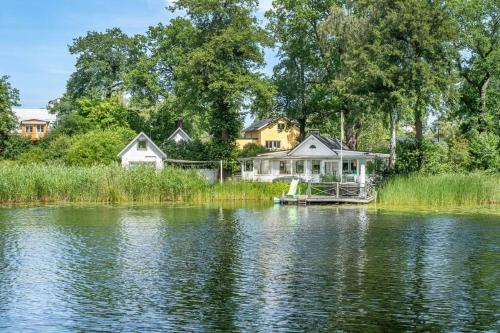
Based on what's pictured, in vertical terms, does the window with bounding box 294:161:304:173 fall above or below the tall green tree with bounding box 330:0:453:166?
below

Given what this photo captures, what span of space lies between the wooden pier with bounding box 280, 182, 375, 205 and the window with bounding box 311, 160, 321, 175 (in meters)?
14.6

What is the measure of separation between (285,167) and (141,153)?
15116 mm

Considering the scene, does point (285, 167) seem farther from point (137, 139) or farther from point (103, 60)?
point (103, 60)

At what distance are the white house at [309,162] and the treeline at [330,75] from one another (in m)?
3.23

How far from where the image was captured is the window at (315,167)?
6538 centimetres

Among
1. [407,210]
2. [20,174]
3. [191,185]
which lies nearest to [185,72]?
[191,185]

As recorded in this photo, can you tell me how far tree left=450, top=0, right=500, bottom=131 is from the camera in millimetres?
60844

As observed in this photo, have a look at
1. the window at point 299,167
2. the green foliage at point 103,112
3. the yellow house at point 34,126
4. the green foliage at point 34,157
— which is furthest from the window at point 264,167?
the yellow house at point 34,126

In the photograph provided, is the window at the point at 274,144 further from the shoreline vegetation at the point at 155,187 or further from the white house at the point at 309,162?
the shoreline vegetation at the point at 155,187

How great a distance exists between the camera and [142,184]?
160ft

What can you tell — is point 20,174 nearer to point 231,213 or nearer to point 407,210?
point 231,213

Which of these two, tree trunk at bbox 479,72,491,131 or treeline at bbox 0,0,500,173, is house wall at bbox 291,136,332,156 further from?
tree trunk at bbox 479,72,491,131

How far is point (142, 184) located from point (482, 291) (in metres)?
34.3

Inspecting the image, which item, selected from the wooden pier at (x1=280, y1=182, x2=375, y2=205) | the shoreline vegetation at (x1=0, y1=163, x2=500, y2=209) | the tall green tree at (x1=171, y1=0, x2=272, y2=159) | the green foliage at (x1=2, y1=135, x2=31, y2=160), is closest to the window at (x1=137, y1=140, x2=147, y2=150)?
the tall green tree at (x1=171, y1=0, x2=272, y2=159)
